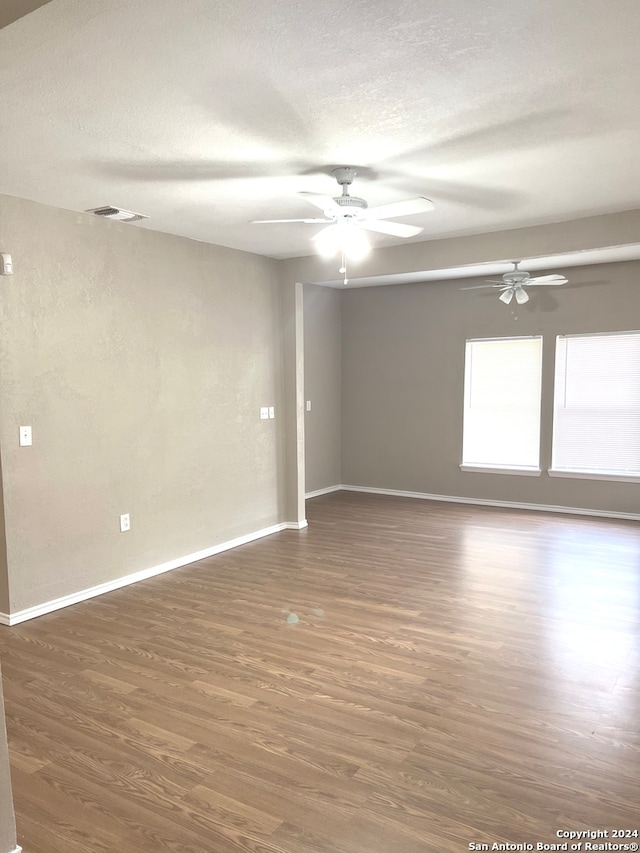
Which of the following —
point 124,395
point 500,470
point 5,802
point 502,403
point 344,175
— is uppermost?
point 344,175

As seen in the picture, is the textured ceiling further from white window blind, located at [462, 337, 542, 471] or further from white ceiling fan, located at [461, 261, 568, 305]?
white window blind, located at [462, 337, 542, 471]

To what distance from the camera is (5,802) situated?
178 cm

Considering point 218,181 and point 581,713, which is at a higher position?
point 218,181

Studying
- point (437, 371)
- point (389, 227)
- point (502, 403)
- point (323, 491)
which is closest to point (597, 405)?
point (502, 403)

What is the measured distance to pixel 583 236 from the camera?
14.3ft

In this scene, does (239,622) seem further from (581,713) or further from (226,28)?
(226,28)

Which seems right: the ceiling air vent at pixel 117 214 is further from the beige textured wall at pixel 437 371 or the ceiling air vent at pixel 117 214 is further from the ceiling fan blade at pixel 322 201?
the beige textured wall at pixel 437 371

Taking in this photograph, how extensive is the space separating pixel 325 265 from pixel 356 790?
4355mm

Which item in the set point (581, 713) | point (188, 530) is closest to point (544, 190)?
point (581, 713)

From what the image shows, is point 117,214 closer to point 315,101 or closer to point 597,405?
point 315,101

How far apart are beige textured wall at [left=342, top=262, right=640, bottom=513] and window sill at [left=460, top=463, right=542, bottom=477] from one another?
62 mm

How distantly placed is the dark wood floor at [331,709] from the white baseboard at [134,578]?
3.9 inches

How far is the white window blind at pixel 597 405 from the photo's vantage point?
6.24 meters

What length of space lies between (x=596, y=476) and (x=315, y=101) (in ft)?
17.1
